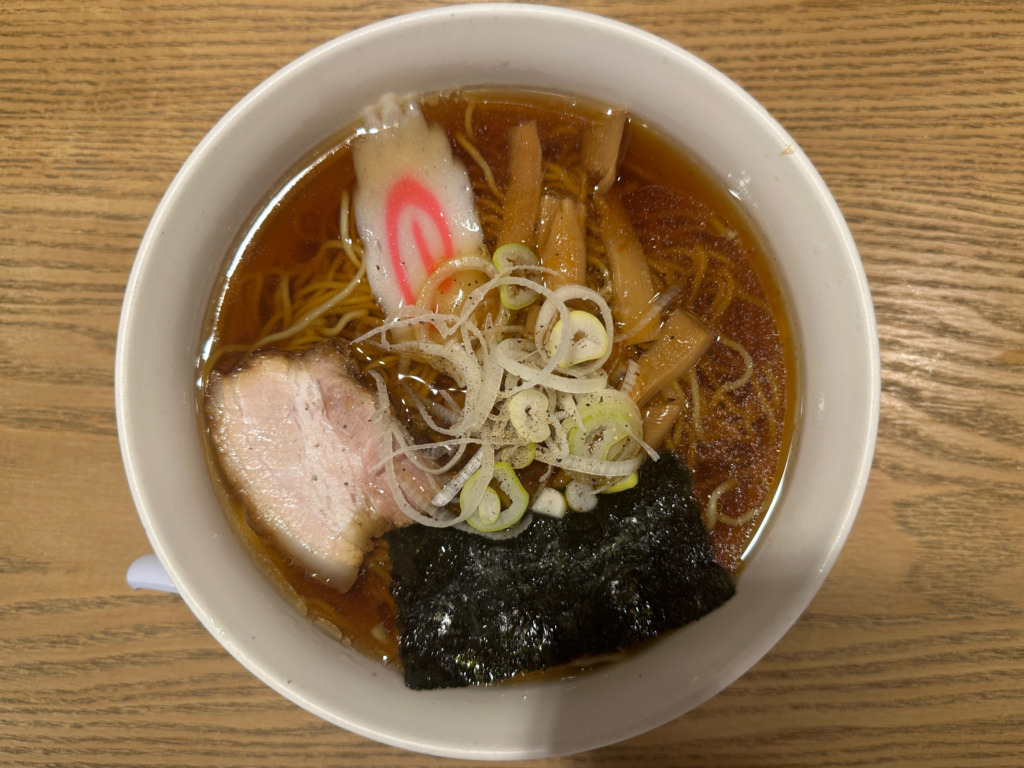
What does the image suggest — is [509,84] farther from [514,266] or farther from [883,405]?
[883,405]

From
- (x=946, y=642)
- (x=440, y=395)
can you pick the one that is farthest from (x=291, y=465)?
(x=946, y=642)

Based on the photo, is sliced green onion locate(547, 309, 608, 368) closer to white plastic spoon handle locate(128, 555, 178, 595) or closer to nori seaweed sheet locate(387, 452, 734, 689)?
nori seaweed sheet locate(387, 452, 734, 689)

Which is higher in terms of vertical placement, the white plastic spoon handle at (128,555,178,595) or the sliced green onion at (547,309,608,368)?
the sliced green onion at (547,309,608,368)

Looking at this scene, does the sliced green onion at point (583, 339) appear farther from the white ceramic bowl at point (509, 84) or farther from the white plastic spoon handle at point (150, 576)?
the white plastic spoon handle at point (150, 576)

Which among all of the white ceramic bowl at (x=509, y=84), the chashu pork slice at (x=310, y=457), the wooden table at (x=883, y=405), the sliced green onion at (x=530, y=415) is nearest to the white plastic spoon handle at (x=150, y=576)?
the white ceramic bowl at (x=509, y=84)

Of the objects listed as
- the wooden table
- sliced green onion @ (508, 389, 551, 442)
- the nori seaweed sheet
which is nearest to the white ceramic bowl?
the nori seaweed sheet

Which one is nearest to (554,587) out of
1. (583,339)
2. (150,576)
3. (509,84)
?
(583,339)

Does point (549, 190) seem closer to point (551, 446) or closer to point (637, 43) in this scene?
point (637, 43)

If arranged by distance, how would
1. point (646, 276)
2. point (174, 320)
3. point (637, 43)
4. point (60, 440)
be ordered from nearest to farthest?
point (637, 43) < point (174, 320) < point (646, 276) < point (60, 440)
